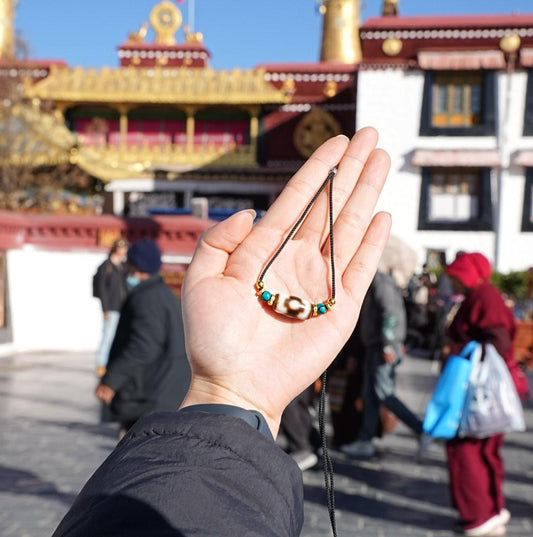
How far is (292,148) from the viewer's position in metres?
26.5

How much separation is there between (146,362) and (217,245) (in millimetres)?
3332

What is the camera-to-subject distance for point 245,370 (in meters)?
1.43

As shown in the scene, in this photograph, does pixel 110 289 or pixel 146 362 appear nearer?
pixel 146 362

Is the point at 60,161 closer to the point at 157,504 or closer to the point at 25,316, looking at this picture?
the point at 25,316

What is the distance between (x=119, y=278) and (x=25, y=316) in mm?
4774

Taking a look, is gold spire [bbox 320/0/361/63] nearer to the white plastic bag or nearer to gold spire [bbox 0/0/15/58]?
gold spire [bbox 0/0/15/58]

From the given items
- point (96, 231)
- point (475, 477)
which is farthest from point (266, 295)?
point (96, 231)

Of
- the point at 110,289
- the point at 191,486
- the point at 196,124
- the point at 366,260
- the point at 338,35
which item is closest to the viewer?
→ the point at 191,486

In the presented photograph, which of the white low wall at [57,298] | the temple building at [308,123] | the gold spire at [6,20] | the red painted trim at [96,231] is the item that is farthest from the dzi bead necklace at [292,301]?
the gold spire at [6,20]

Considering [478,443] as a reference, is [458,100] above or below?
above

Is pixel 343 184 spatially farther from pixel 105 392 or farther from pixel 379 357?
pixel 379 357

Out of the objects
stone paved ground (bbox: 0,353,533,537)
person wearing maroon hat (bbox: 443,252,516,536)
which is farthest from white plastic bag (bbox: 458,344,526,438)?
stone paved ground (bbox: 0,353,533,537)

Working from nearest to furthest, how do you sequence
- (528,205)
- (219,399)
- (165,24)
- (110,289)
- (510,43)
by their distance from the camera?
1. (219,399)
2. (110,289)
3. (510,43)
4. (528,205)
5. (165,24)

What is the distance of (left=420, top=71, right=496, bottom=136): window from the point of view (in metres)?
23.0
